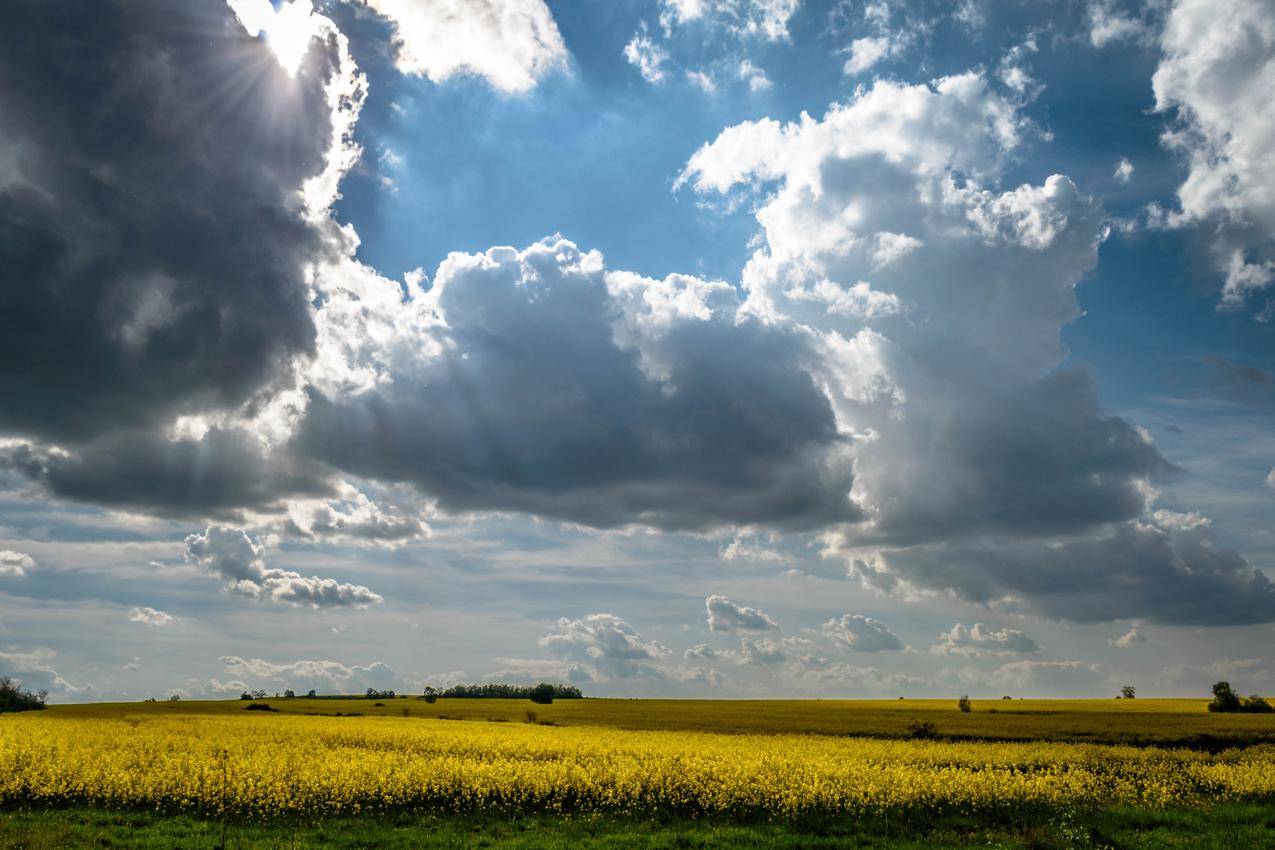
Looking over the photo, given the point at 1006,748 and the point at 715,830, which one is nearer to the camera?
the point at 715,830

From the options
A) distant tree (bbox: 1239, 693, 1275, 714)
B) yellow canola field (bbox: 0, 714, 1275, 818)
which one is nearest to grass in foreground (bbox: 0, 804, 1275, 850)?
yellow canola field (bbox: 0, 714, 1275, 818)

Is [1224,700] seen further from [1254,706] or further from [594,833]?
[594,833]

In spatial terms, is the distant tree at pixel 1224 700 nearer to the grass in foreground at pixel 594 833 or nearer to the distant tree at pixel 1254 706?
the distant tree at pixel 1254 706

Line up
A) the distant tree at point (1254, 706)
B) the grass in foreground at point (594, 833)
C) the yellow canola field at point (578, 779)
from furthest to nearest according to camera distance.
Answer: the distant tree at point (1254, 706) → the yellow canola field at point (578, 779) → the grass in foreground at point (594, 833)

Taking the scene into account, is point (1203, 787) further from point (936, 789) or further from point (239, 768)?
point (239, 768)

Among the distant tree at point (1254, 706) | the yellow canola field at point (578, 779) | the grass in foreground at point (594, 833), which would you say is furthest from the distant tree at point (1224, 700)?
the grass in foreground at point (594, 833)

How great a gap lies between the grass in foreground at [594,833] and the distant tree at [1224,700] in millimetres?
92537

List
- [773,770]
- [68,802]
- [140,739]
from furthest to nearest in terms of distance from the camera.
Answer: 1. [140,739]
2. [773,770]
3. [68,802]

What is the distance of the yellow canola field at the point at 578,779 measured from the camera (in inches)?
1123

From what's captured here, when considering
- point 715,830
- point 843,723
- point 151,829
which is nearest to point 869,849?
point 715,830

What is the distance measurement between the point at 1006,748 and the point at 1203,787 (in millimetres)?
11641

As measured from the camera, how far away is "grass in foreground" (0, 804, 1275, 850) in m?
23.5

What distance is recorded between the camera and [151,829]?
24.7 metres

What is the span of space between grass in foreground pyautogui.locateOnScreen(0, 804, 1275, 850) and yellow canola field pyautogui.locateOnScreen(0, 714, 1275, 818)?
1.52 metres
